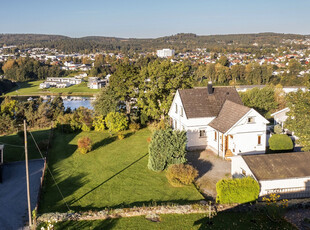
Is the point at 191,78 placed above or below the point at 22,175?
above

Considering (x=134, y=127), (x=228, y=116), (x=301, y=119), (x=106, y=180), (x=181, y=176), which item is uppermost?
(x=301, y=119)

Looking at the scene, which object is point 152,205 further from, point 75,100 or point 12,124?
point 75,100

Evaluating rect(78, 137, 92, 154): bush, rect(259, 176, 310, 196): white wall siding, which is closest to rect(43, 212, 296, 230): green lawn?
rect(259, 176, 310, 196): white wall siding

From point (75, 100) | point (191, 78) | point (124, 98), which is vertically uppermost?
point (191, 78)

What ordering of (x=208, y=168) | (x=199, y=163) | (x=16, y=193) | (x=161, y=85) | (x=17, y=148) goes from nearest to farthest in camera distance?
(x=16, y=193)
(x=208, y=168)
(x=199, y=163)
(x=17, y=148)
(x=161, y=85)

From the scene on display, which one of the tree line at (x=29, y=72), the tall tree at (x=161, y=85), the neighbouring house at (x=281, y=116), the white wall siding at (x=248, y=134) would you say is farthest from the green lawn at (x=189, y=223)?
the tree line at (x=29, y=72)

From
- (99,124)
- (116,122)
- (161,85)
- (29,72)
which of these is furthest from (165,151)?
(29,72)

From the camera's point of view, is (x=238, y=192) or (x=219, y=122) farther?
(x=219, y=122)

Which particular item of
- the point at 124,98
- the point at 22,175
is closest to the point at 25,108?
the point at 124,98

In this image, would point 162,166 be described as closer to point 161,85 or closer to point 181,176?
point 181,176
